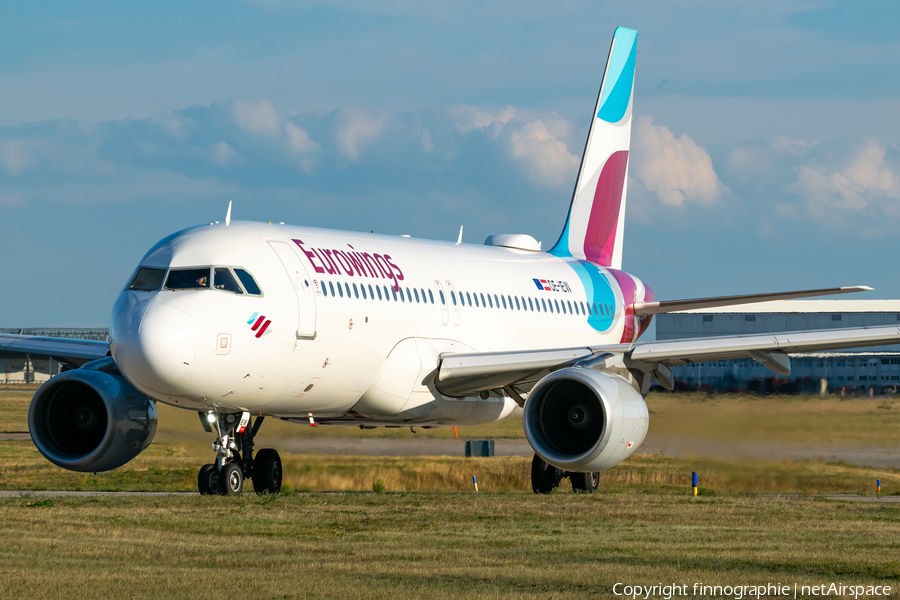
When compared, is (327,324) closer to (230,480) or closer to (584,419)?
(230,480)

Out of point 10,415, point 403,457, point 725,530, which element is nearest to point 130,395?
point 725,530

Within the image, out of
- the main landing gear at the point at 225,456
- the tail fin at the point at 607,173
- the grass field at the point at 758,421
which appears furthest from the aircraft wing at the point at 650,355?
the tail fin at the point at 607,173

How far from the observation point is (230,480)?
19.2m

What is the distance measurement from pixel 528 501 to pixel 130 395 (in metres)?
6.80

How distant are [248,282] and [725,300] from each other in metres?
11.5

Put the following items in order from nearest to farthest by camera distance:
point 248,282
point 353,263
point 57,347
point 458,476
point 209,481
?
point 248,282 < point 209,481 < point 353,263 < point 57,347 < point 458,476

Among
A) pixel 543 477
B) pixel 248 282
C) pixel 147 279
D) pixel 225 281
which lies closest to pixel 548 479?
pixel 543 477

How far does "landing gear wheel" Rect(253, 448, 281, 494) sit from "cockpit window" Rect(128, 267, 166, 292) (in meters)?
4.48

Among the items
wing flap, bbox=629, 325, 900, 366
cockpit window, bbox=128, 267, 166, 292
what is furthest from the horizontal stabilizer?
cockpit window, bbox=128, 267, 166, 292

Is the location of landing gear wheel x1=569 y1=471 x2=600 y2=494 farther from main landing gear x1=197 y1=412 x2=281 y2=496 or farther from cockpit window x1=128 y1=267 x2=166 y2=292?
cockpit window x1=128 y1=267 x2=166 y2=292

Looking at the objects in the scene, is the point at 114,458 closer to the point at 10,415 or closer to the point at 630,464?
the point at 630,464

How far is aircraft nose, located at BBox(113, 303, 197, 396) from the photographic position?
55.0ft

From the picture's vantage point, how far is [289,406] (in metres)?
19.7

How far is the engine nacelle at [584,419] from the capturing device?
1894 cm
